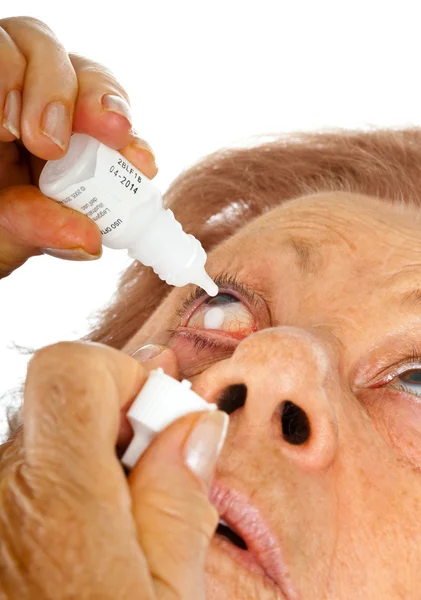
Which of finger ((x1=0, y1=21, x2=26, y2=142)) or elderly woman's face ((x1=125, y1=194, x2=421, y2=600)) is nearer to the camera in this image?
elderly woman's face ((x1=125, y1=194, x2=421, y2=600))

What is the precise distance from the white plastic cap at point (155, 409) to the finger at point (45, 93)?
346 mm

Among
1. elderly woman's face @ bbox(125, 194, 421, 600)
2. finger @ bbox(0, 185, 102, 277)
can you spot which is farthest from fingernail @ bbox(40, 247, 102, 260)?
elderly woman's face @ bbox(125, 194, 421, 600)

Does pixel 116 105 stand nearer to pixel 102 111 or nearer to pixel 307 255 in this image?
pixel 102 111

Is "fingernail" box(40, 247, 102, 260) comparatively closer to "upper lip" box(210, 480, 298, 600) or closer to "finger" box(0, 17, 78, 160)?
"finger" box(0, 17, 78, 160)

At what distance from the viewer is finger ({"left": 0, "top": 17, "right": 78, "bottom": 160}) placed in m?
0.93

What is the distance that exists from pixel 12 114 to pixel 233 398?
1.43 feet

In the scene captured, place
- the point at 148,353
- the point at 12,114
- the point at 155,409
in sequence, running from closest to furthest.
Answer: the point at 155,409 < the point at 12,114 < the point at 148,353

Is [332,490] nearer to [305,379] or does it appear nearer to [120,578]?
[305,379]

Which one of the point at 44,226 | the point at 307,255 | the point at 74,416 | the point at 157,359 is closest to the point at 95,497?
the point at 74,416

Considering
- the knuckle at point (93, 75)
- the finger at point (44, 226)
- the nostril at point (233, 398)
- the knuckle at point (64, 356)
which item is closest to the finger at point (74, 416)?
the knuckle at point (64, 356)

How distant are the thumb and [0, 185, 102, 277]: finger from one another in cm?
39

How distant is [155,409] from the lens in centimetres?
73

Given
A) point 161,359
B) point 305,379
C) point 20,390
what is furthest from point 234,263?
point 20,390

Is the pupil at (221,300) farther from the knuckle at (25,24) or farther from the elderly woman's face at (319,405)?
the knuckle at (25,24)
